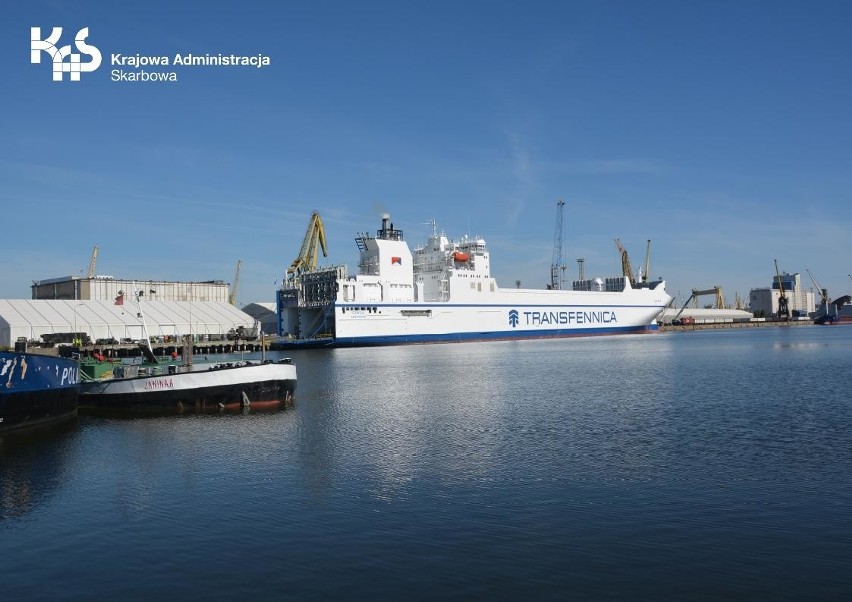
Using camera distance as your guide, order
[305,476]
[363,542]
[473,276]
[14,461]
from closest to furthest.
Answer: [363,542] → [305,476] → [14,461] → [473,276]

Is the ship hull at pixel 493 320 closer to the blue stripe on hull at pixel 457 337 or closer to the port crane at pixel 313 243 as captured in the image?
the blue stripe on hull at pixel 457 337

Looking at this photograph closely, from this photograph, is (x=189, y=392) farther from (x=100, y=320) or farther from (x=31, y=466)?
(x=100, y=320)

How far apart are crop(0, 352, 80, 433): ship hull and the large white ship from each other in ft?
161

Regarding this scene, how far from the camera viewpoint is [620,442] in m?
19.5

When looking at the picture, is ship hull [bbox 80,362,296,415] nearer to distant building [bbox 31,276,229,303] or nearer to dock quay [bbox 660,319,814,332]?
distant building [bbox 31,276,229,303]

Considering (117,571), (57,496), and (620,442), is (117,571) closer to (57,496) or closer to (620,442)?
(57,496)

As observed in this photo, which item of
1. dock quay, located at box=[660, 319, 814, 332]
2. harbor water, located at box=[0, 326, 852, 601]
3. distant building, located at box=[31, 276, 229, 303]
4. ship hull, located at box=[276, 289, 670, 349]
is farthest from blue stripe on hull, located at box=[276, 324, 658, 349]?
dock quay, located at box=[660, 319, 814, 332]

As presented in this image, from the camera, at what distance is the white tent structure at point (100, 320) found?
66.0 metres

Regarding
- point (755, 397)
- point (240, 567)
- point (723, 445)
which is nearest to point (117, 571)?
point (240, 567)

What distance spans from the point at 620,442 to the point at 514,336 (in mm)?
72091

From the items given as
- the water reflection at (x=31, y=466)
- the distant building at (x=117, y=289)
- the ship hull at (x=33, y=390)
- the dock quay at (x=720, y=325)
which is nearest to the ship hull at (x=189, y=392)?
the ship hull at (x=33, y=390)

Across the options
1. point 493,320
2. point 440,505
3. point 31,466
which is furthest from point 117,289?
point 440,505

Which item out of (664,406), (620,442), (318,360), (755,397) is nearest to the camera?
(620,442)

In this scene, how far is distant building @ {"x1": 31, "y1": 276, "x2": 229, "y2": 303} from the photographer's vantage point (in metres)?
88.6
